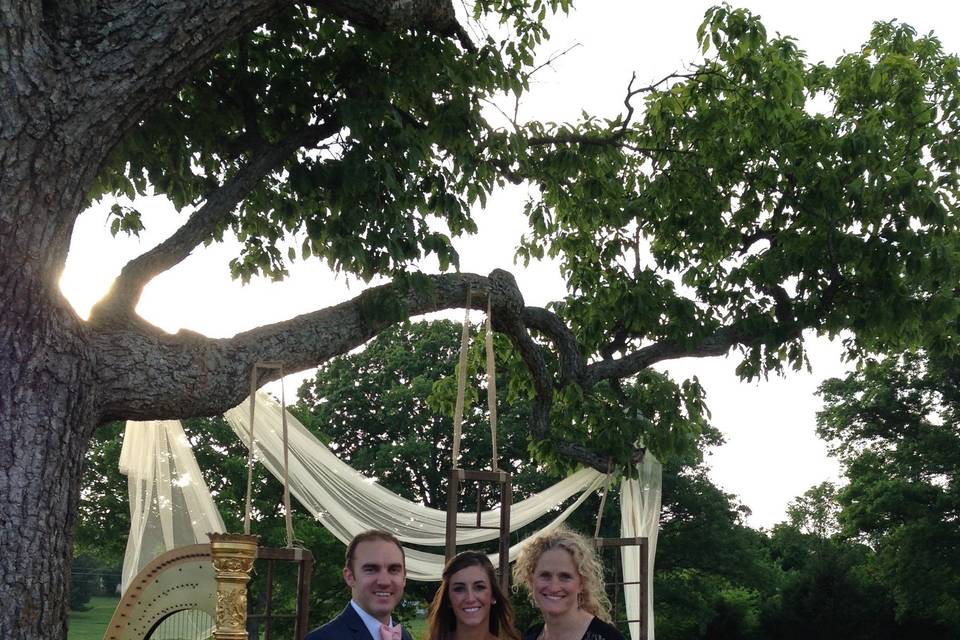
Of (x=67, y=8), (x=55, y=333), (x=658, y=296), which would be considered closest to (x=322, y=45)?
(x=67, y=8)

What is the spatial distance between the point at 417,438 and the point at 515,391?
15.4 metres

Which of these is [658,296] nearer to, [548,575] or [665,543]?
[548,575]

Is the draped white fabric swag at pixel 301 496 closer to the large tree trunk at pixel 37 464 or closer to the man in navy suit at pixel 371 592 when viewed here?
the large tree trunk at pixel 37 464

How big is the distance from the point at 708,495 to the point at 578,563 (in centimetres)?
2448

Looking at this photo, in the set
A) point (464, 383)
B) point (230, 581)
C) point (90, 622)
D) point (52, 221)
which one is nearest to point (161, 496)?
point (230, 581)

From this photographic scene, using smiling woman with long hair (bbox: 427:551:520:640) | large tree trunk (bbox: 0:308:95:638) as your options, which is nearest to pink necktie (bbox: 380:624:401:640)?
smiling woman with long hair (bbox: 427:551:520:640)

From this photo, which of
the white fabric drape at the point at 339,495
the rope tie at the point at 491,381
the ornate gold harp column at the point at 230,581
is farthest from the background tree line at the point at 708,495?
the ornate gold harp column at the point at 230,581

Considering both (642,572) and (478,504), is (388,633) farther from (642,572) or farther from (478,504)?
(642,572)

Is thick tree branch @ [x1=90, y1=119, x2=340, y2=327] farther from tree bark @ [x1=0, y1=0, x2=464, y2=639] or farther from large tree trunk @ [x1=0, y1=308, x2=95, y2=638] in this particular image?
large tree trunk @ [x1=0, y1=308, x2=95, y2=638]

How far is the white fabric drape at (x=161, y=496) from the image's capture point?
6.39m

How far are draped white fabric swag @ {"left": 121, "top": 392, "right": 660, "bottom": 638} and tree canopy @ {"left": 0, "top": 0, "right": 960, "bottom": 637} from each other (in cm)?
58

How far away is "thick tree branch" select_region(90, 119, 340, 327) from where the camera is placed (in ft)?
17.8

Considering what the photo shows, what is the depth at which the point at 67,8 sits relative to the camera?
4.75 meters

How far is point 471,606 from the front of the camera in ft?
11.6
